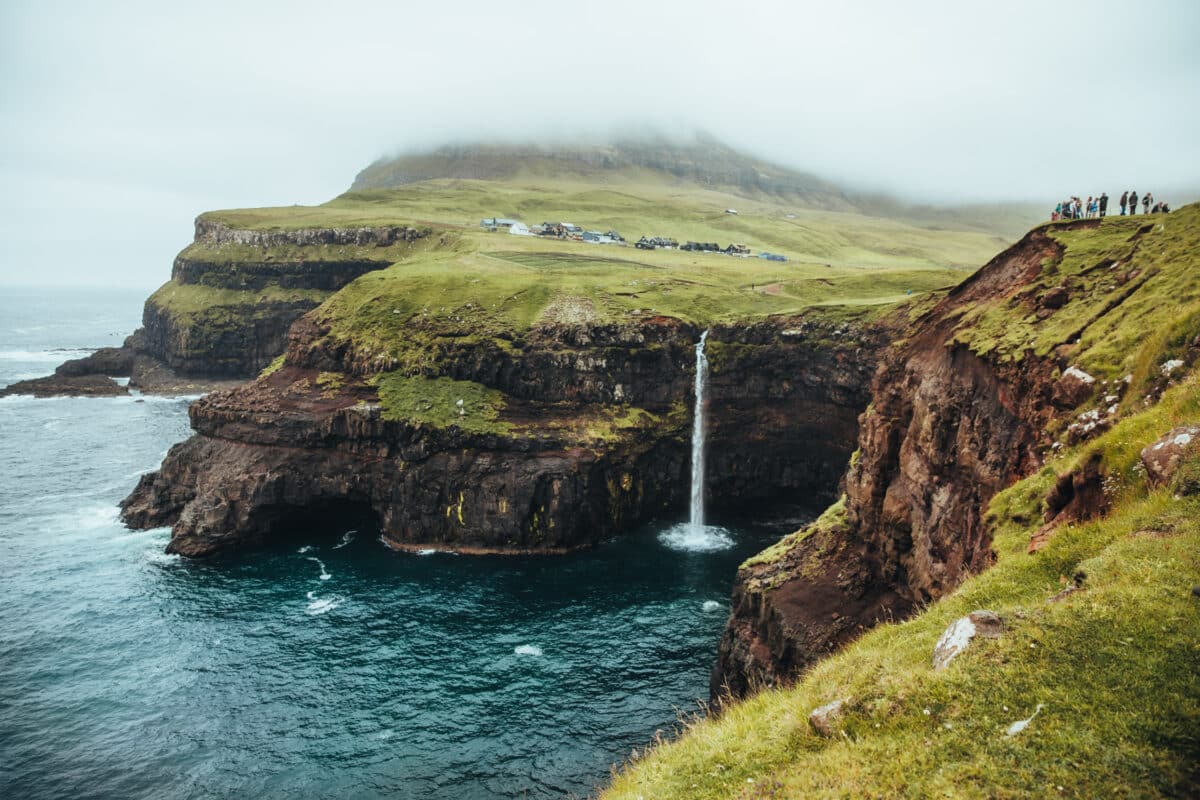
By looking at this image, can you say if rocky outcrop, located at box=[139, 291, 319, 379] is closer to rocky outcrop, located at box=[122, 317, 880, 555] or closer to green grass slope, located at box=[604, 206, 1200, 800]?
rocky outcrop, located at box=[122, 317, 880, 555]

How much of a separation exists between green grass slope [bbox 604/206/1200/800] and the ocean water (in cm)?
1881

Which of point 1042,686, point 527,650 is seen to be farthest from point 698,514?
point 1042,686

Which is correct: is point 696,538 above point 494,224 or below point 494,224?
below

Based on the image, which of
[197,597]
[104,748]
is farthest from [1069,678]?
[197,597]

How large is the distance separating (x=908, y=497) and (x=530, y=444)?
43920mm

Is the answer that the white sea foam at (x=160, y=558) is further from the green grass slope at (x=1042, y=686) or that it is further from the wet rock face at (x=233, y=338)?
the wet rock face at (x=233, y=338)

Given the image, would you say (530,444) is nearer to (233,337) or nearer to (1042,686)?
(1042,686)

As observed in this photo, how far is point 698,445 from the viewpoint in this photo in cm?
8138

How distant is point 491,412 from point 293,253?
321ft

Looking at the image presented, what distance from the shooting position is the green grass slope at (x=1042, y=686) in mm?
10719

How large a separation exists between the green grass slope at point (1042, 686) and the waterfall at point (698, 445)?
5874cm

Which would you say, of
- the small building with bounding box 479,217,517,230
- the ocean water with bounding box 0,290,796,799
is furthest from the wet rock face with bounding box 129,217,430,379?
the ocean water with bounding box 0,290,796,799

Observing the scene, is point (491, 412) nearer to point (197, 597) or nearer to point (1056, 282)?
point (197, 597)

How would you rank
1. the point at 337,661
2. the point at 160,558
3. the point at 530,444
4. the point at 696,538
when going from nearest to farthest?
the point at 337,661 < the point at 160,558 < the point at 530,444 < the point at 696,538
